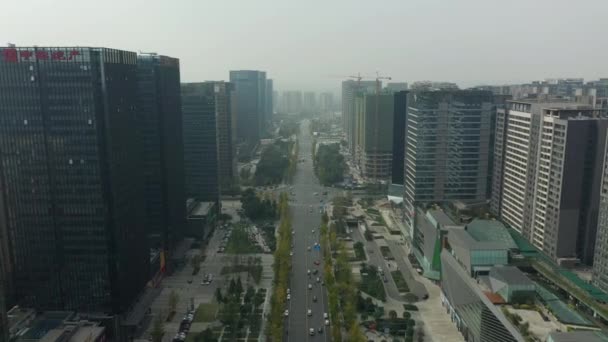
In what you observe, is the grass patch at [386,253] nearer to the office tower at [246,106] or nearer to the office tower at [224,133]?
the office tower at [224,133]

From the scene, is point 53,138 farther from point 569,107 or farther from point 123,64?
point 569,107

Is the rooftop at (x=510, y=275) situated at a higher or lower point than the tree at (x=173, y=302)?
higher

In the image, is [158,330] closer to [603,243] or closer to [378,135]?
[603,243]

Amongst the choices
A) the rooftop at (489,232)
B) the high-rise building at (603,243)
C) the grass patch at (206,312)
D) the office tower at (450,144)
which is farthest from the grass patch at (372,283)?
the high-rise building at (603,243)

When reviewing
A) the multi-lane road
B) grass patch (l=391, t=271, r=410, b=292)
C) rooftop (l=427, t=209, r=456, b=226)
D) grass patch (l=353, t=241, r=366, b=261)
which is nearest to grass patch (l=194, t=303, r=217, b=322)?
the multi-lane road

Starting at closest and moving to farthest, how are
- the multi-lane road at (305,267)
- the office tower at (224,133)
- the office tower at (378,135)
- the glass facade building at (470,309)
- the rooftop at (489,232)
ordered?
the glass facade building at (470,309) < the multi-lane road at (305,267) < the rooftop at (489,232) < the office tower at (224,133) < the office tower at (378,135)

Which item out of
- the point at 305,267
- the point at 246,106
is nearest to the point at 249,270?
the point at 305,267

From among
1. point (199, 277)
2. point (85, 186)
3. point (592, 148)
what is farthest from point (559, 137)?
point (85, 186)

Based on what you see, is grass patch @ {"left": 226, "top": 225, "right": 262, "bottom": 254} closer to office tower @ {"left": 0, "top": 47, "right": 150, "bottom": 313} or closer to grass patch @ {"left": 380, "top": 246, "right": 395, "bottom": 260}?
grass patch @ {"left": 380, "top": 246, "right": 395, "bottom": 260}

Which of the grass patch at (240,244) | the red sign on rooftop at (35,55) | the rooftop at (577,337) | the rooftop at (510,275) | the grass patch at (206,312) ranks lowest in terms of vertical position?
the grass patch at (206,312)
